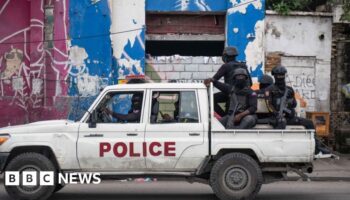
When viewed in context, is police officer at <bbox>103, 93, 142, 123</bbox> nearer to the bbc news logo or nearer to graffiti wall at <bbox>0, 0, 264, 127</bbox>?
the bbc news logo

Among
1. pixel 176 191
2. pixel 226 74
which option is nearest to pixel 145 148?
pixel 176 191

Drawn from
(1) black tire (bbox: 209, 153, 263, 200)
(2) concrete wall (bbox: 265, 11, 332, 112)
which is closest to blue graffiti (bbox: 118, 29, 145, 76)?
(2) concrete wall (bbox: 265, 11, 332, 112)

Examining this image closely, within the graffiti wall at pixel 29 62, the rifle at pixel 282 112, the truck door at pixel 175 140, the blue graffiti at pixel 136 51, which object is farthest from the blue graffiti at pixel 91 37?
the rifle at pixel 282 112

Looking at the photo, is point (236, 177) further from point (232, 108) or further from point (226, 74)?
point (226, 74)

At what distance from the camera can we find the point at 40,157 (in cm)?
814

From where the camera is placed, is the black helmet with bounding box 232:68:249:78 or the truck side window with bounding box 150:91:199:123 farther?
the black helmet with bounding box 232:68:249:78

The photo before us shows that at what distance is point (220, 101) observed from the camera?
9.12 m

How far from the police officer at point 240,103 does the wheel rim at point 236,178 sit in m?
0.66

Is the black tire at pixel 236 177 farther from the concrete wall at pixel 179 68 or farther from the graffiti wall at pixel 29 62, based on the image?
the graffiti wall at pixel 29 62

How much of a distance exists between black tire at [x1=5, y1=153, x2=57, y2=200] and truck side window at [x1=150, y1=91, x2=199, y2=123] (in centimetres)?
169

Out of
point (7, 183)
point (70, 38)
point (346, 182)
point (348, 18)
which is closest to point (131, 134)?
point (7, 183)

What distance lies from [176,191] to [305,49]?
7030 mm

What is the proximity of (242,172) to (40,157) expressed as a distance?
2966mm

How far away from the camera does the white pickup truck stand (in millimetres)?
8172
